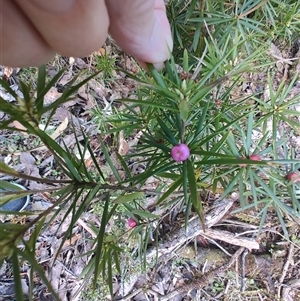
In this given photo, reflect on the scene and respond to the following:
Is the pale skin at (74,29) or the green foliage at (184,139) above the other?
the pale skin at (74,29)

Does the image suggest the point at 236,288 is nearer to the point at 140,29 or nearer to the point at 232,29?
the point at 232,29

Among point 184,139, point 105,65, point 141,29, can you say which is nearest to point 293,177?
point 184,139

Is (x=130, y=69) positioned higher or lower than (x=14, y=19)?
higher

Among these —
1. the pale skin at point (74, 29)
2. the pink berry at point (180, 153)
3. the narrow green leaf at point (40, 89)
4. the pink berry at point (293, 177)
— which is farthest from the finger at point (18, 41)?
the pink berry at point (293, 177)

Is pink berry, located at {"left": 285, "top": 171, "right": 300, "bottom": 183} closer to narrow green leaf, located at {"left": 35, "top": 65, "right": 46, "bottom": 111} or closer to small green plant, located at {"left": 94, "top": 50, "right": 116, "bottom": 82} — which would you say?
narrow green leaf, located at {"left": 35, "top": 65, "right": 46, "bottom": 111}

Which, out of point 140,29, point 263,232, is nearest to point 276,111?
point 140,29

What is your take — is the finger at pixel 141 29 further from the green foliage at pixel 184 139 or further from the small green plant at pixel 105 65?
the small green plant at pixel 105 65
